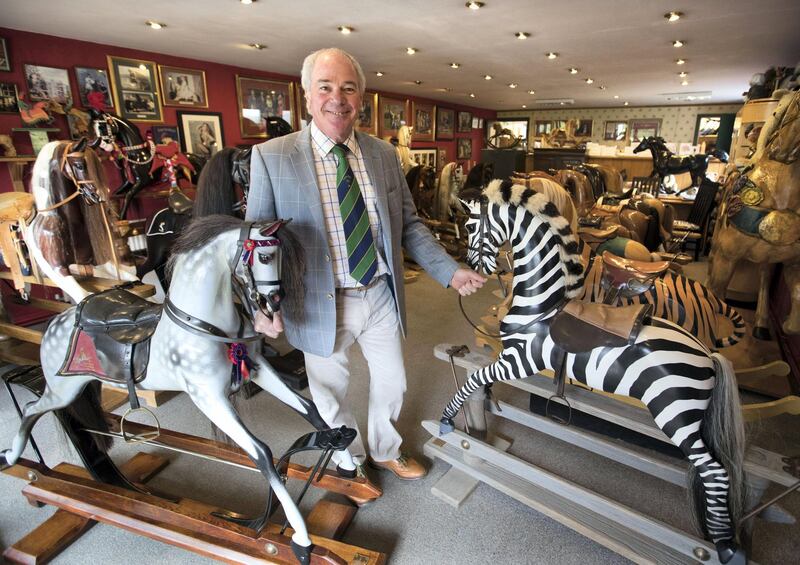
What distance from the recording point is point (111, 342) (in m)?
1.43

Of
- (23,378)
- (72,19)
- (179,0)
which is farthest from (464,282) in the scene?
(72,19)

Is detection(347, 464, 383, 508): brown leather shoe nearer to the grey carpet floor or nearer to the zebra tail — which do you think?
the grey carpet floor

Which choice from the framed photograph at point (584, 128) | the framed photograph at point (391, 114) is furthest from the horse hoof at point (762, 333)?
the framed photograph at point (584, 128)

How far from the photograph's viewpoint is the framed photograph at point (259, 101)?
5.76 meters

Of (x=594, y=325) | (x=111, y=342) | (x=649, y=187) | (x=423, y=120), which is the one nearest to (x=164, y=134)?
(x=111, y=342)

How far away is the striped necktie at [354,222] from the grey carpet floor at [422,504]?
80cm

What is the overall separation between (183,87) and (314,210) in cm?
470

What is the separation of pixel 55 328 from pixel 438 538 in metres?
1.68

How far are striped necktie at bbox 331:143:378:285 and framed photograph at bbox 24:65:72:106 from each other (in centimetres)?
391

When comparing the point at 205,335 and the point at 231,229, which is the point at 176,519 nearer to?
the point at 205,335

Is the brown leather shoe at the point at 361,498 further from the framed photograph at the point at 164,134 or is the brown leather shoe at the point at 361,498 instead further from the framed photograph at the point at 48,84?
the framed photograph at the point at 164,134

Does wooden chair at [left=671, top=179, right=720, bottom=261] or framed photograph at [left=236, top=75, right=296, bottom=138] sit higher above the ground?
framed photograph at [left=236, top=75, right=296, bottom=138]

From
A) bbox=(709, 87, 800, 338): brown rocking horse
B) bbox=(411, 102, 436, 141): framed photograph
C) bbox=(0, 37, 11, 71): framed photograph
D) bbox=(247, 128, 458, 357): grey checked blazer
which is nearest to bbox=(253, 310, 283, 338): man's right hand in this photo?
bbox=(247, 128, 458, 357): grey checked blazer

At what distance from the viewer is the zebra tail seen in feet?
4.41
